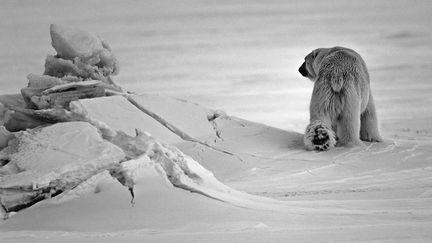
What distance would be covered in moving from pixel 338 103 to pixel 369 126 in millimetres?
900

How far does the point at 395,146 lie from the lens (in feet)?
33.9

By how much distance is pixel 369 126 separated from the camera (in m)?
10.9

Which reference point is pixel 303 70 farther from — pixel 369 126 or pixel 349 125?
pixel 349 125

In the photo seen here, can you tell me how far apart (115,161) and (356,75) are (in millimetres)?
4872

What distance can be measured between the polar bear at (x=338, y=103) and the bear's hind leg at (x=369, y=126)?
0.62 ft

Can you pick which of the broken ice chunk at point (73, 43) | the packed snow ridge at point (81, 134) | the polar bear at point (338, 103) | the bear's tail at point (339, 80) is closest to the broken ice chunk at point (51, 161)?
the packed snow ridge at point (81, 134)

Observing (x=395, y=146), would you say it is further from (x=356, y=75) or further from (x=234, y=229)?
(x=234, y=229)

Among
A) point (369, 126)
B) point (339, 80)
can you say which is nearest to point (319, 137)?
point (339, 80)

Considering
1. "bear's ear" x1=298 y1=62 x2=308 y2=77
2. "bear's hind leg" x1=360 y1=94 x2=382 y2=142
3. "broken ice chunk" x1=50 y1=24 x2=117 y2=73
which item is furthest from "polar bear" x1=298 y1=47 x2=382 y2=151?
"broken ice chunk" x1=50 y1=24 x2=117 y2=73

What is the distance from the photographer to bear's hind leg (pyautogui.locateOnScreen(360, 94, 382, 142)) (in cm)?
1090

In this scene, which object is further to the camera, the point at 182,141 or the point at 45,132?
the point at 182,141

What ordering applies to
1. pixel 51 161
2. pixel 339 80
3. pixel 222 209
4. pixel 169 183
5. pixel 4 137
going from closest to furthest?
pixel 222 209 → pixel 169 183 → pixel 51 161 → pixel 4 137 → pixel 339 80

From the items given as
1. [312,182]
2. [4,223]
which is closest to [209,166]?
[312,182]

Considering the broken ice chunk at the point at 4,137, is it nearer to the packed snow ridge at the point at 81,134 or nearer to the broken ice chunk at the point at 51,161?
the packed snow ridge at the point at 81,134
